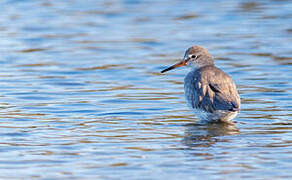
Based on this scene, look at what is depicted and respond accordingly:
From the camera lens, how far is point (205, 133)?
916cm

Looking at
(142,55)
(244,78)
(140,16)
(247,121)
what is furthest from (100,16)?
(247,121)

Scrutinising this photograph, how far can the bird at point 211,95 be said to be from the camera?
9.31 metres

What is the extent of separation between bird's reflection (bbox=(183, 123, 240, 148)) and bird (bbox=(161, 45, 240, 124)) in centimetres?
11

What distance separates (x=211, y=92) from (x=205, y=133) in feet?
2.11

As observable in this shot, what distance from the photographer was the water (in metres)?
7.62

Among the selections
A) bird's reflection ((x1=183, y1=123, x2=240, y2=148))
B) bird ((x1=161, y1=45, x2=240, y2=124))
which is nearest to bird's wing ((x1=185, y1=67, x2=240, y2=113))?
bird ((x1=161, y1=45, x2=240, y2=124))

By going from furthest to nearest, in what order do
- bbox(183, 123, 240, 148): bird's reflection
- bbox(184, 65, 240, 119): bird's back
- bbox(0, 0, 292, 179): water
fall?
1. bbox(184, 65, 240, 119): bird's back
2. bbox(183, 123, 240, 148): bird's reflection
3. bbox(0, 0, 292, 179): water

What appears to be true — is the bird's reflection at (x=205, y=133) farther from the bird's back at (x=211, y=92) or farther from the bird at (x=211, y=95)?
the bird's back at (x=211, y=92)

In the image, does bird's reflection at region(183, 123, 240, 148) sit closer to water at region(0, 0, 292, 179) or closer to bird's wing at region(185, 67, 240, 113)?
water at region(0, 0, 292, 179)

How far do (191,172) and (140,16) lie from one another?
12939 mm

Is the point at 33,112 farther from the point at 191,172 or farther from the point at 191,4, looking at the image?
the point at 191,4

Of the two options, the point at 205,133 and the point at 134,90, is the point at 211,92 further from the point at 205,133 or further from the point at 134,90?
the point at 134,90

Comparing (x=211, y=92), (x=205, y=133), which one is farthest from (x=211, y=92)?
(x=205, y=133)

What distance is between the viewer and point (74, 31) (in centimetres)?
1814
